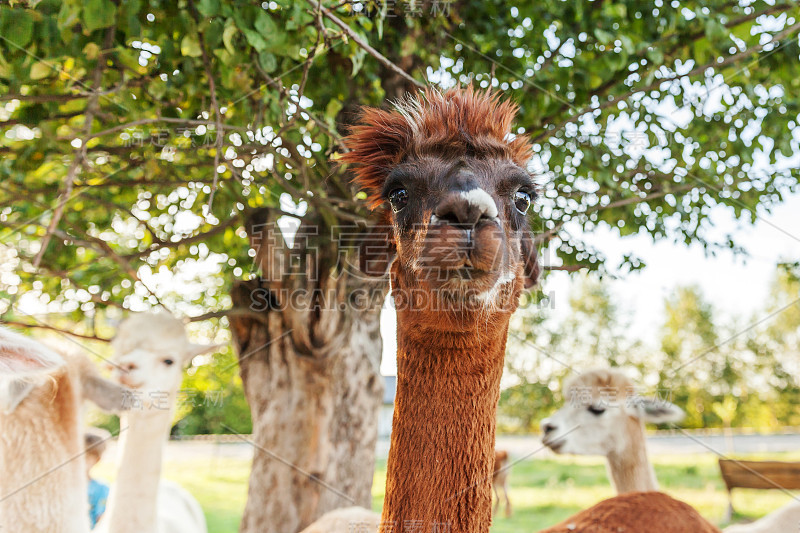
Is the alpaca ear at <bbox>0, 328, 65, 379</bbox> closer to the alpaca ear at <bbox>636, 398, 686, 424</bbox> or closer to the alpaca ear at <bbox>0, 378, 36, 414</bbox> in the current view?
the alpaca ear at <bbox>0, 378, 36, 414</bbox>

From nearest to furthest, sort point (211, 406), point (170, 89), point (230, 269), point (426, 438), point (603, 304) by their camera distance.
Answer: point (426, 438), point (170, 89), point (211, 406), point (230, 269), point (603, 304)

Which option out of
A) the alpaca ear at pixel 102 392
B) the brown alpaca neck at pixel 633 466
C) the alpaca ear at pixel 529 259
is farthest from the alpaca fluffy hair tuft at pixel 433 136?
the brown alpaca neck at pixel 633 466

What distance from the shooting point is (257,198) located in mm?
3777

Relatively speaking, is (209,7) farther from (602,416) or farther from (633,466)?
(633,466)

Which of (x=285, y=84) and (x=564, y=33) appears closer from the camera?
(x=285, y=84)

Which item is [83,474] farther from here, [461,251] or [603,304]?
[603,304]

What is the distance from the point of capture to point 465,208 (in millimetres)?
1643

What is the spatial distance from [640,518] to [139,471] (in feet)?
8.72

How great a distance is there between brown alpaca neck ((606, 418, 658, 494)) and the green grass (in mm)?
4717

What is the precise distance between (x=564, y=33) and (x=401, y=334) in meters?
2.34

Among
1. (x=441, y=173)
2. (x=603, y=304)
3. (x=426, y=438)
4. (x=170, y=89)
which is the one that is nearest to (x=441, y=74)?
(x=170, y=89)

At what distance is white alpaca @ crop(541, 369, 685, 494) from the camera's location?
4.19 m

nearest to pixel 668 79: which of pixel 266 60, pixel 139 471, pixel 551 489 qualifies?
pixel 266 60

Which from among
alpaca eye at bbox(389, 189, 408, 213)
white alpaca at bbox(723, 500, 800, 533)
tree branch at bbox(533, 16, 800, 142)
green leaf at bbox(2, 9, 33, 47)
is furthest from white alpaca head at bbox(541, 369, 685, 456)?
green leaf at bbox(2, 9, 33, 47)
